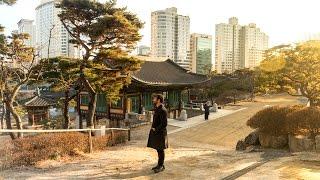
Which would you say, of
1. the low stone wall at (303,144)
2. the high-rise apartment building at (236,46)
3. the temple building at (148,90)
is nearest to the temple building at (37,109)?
the temple building at (148,90)

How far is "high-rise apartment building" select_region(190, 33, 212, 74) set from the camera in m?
98.9

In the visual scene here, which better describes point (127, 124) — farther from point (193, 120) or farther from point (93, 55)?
point (93, 55)

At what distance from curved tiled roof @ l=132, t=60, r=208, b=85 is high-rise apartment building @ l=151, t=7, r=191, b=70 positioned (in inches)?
2429

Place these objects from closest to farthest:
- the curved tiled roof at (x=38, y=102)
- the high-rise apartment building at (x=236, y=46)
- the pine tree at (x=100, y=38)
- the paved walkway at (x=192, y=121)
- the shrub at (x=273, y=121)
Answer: the shrub at (x=273, y=121) < the pine tree at (x=100, y=38) < the paved walkway at (x=192, y=121) < the curved tiled roof at (x=38, y=102) < the high-rise apartment building at (x=236, y=46)

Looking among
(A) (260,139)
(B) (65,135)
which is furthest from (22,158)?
(A) (260,139)

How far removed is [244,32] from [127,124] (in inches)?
3588

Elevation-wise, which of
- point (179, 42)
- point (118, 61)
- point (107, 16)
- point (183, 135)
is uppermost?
point (179, 42)

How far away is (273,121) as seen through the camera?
11.9m

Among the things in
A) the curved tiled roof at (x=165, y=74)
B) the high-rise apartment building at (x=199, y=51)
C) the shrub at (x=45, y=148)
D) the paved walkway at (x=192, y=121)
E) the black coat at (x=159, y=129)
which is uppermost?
the high-rise apartment building at (x=199, y=51)

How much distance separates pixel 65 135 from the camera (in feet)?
35.3

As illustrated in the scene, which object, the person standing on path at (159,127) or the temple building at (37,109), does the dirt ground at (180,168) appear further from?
the temple building at (37,109)

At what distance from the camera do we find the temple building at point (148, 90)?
89.2 ft

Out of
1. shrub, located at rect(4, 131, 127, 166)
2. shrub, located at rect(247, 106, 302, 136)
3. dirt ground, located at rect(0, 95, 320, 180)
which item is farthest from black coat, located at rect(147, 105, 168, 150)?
shrub, located at rect(247, 106, 302, 136)

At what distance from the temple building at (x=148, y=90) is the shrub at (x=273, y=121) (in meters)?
13.5
